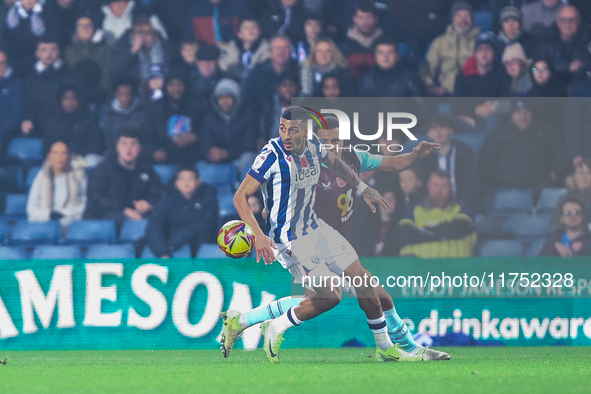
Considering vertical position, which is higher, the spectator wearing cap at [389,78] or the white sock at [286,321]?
the spectator wearing cap at [389,78]

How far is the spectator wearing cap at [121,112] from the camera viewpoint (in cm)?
838

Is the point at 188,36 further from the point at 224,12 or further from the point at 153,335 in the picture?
the point at 153,335

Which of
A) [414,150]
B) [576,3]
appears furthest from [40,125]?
[576,3]

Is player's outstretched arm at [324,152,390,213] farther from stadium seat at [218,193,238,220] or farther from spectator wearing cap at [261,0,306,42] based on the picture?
spectator wearing cap at [261,0,306,42]

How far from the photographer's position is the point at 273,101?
823cm

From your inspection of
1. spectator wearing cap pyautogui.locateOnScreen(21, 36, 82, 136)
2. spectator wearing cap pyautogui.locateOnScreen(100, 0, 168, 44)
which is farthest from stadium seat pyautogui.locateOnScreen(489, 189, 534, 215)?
spectator wearing cap pyautogui.locateOnScreen(21, 36, 82, 136)

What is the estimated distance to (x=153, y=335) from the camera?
699 centimetres

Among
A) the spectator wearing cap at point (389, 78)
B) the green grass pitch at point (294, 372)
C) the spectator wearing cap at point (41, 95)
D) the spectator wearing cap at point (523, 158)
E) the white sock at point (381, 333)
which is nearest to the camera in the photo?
the green grass pitch at point (294, 372)

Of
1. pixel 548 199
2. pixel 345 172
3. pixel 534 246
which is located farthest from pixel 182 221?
pixel 548 199

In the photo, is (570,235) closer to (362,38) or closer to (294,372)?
(362,38)

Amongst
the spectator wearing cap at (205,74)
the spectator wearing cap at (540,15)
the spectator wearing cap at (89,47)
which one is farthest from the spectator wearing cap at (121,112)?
the spectator wearing cap at (540,15)

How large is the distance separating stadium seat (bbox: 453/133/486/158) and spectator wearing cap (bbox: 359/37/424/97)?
2.19 ft

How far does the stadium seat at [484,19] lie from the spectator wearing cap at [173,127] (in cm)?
322

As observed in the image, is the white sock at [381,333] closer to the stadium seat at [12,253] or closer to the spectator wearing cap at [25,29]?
the stadium seat at [12,253]
